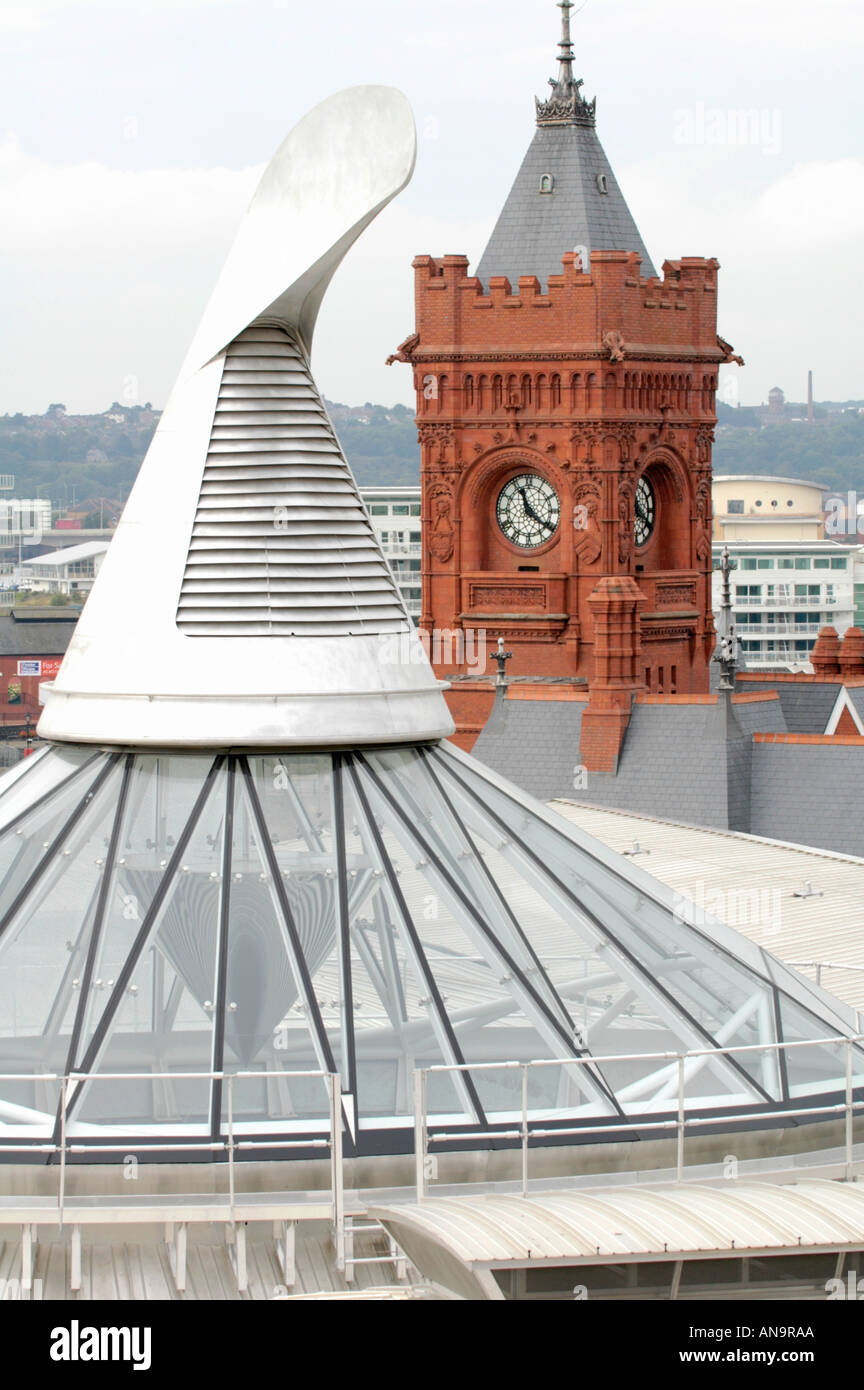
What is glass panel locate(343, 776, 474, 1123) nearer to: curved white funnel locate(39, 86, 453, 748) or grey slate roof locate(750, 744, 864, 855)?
curved white funnel locate(39, 86, 453, 748)

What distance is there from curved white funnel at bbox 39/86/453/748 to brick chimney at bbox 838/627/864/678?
76.2 metres

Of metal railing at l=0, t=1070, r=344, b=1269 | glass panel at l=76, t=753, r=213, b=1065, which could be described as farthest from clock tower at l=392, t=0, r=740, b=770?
metal railing at l=0, t=1070, r=344, b=1269

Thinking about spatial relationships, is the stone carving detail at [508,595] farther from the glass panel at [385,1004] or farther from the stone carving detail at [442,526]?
the glass panel at [385,1004]

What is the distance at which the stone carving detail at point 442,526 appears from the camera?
108m

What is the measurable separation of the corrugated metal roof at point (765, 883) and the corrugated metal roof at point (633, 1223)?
11652mm

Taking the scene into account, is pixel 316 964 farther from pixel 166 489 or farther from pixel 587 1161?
pixel 166 489

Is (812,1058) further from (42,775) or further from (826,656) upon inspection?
(826,656)

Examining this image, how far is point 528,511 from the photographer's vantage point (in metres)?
108

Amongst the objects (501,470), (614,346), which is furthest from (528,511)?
(614,346)

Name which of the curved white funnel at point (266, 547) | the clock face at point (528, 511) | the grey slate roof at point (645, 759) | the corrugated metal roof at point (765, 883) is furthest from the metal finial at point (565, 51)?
the curved white funnel at point (266, 547)
